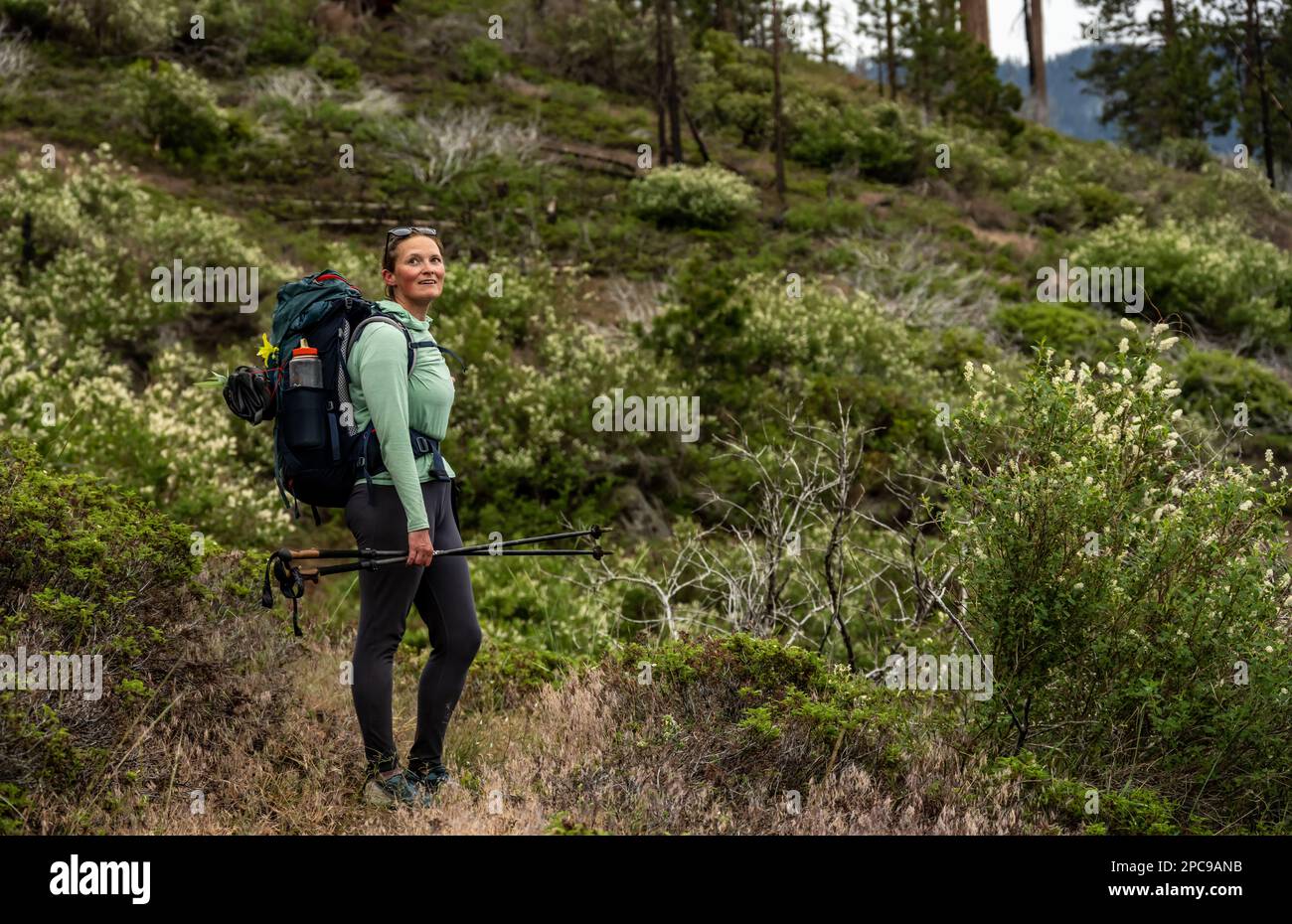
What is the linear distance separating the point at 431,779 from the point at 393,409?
1332 mm

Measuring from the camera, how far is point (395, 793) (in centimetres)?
395

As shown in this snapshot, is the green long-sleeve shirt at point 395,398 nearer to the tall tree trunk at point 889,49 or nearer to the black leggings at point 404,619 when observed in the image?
the black leggings at point 404,619

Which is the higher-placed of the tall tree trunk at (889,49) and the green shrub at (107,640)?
the tall tree trunk at (889,49)

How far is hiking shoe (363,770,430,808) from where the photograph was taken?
155 inches

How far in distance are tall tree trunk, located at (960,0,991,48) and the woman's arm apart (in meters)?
36.5

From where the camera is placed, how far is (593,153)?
2353 centimetres

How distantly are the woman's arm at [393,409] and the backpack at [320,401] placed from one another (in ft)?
0.35

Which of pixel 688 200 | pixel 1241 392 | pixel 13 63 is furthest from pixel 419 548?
pixel 13 63

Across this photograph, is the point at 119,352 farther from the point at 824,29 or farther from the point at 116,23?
the point at 824,29

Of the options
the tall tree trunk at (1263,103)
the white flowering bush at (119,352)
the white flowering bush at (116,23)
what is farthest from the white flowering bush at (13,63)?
the tall tree trunk at (1263,103)

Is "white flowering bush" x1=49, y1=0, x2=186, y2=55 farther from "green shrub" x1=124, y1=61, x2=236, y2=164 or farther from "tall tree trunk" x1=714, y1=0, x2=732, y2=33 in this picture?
"tall tree trunk" x1=714, y1=0, x2=732, y2=33

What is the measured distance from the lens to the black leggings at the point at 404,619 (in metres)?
3.83
